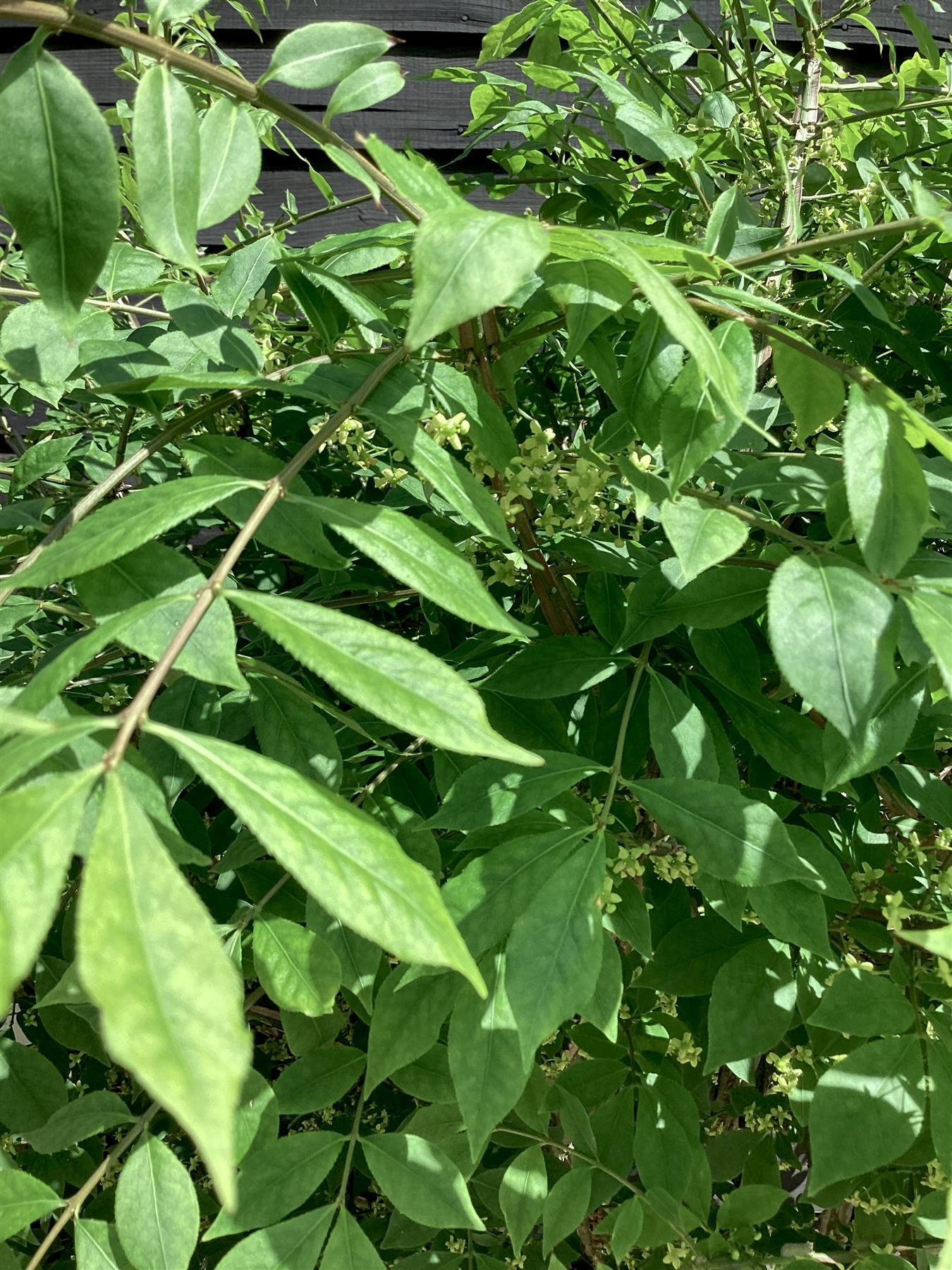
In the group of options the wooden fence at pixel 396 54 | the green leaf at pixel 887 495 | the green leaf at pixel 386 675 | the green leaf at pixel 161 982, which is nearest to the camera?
the green leaf at pixel 161 982

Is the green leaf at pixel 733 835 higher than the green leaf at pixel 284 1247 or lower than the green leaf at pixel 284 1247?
higher

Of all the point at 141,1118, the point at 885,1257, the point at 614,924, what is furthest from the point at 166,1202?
the point at 885,1257

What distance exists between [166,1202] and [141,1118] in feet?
0.31

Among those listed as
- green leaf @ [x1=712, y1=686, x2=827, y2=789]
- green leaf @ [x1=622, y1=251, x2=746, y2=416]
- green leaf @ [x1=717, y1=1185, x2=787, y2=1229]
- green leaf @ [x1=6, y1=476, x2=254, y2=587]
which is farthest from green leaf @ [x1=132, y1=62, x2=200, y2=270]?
green leaf @ [x1=717, y1=1185, x2=787, y2=1229]

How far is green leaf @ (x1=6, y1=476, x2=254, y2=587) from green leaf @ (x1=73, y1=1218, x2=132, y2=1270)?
0.48 meters

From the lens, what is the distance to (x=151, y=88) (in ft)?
1.59

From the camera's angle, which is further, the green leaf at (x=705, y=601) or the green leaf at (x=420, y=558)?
the green leaf at (x=705, y=601)

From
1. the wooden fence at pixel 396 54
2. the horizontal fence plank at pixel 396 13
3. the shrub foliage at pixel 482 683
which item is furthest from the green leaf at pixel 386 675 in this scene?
the horizontal fence plank at pixel 396 13

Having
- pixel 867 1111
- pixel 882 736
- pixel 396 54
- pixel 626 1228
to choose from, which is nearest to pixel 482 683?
pixel 882 736

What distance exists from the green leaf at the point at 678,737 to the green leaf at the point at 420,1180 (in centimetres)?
32

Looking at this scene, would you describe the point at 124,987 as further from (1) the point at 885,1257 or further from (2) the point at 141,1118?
(1) the point at 885,1257

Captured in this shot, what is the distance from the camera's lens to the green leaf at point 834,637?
1.53ft

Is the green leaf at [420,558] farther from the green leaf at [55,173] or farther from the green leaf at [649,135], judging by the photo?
the green leaf at [649,135]

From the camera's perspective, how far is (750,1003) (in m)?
0.73
